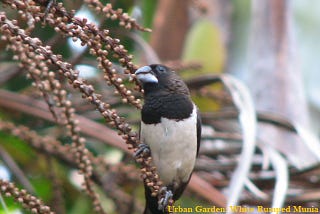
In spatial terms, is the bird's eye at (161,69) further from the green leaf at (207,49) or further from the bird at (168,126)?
the green leaf at (207,49)

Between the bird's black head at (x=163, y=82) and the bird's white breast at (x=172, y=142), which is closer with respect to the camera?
the bird's white breast at (x=172, y=142)

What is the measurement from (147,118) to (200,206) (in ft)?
1.49

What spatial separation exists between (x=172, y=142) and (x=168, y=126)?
0.18 feet

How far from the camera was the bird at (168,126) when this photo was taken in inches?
90.3

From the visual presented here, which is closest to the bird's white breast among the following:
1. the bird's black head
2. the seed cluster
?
the bird's black head

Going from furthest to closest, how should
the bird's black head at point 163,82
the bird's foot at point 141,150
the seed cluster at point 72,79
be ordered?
1. the bird's black head at point 163,82
2. the bird's foot at point 141,150
3. the seed cluster at point 72,79

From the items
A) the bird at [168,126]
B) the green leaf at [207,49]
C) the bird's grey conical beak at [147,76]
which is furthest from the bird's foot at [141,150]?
the green leaf at [207,49]

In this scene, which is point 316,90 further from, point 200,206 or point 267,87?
point 200,206

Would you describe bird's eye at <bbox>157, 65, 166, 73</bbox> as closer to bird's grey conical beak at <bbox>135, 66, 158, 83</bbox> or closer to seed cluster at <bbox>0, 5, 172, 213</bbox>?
bird's grey conical beak at <bbox>135, 66, 158, 83</bbox>

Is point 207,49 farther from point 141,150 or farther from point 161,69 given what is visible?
point 141,150

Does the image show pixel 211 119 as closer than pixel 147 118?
No

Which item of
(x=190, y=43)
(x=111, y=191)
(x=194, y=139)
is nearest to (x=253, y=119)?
(x=194, y=139)

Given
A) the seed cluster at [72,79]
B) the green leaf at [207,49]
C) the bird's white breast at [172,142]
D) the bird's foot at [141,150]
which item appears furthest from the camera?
the green leaf at [207,49]

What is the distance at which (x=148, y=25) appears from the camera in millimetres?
3465
